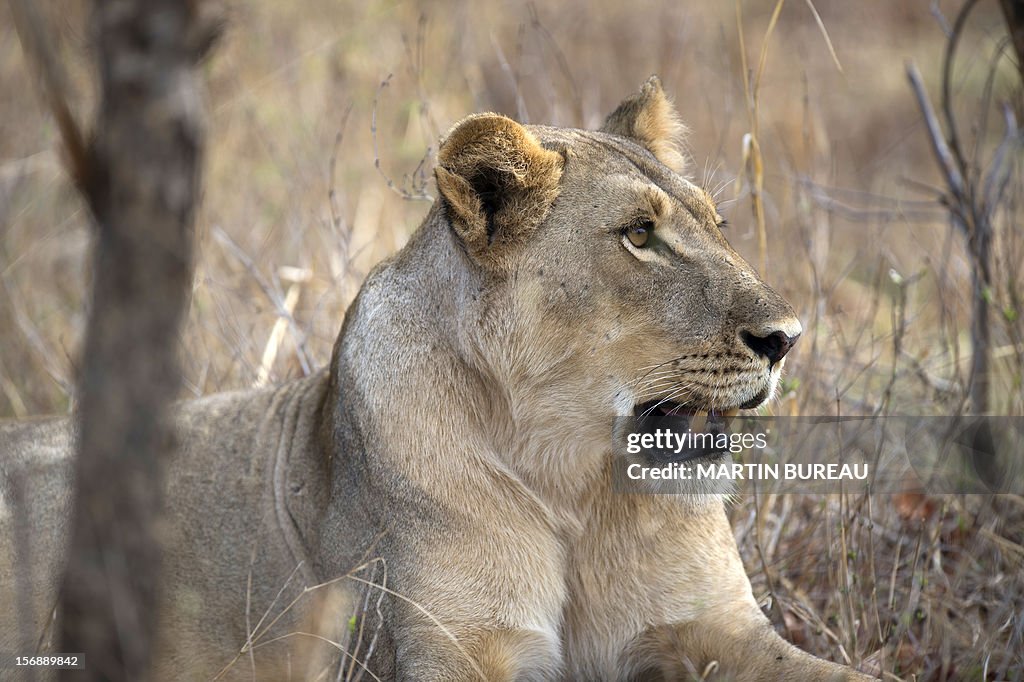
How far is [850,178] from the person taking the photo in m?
9.63

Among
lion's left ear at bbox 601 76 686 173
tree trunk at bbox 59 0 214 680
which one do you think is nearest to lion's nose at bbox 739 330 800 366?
lion's left ear at bbox 601 76 686 173

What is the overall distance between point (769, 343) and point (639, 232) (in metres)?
0.49

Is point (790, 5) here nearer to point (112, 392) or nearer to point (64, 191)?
point (64, 191)

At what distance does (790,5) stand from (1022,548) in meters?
8.90

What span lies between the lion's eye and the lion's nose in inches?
15.7

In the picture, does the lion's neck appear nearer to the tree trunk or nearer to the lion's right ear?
the lion's right ear

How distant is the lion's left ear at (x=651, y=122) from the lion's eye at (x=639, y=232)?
28.4 inches

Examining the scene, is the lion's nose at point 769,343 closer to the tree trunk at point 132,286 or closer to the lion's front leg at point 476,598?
the lion's front leg at point 476,598

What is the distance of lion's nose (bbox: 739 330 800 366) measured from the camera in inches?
125

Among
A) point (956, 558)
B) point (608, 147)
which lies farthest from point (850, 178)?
point (608, 147)

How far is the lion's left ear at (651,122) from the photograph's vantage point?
159 inches

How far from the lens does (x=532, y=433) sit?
11.3ft

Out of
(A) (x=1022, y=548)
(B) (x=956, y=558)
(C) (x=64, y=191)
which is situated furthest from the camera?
(C) (x=64, y=191)

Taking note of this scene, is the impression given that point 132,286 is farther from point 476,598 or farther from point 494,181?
point 476,598
